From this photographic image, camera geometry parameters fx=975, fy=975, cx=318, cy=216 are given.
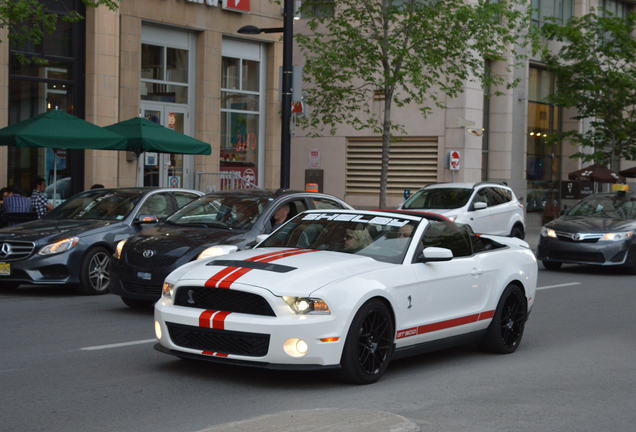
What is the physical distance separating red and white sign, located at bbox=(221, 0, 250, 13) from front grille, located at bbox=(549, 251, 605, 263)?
1208 cm

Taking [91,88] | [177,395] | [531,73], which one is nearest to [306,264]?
[177,395]

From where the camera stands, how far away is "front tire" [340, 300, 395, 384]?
742 centimetres

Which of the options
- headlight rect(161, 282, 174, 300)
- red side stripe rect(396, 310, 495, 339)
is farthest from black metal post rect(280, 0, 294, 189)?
headlight rect(161, 282, 174, 300)

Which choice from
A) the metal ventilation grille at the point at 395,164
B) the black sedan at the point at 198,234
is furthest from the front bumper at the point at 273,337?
the metal ventilation grille at the point at 395,164

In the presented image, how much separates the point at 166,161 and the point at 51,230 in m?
12.8

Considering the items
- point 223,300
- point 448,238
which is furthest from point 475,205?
point 223,300

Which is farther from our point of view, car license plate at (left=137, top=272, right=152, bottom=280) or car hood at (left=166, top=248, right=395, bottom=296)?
car license plate at (left=137, top=272, right=152, bottom=280)

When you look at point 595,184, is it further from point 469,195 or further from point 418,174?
point 469,195

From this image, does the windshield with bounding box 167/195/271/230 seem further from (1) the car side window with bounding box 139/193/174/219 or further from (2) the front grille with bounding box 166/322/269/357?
(2) the front grille with bounding box 166/322/269/357

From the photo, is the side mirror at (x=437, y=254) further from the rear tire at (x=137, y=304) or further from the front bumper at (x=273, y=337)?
the rear tire at (x=137, y=304)

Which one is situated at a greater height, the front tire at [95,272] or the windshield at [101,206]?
the windshield at [101,206]

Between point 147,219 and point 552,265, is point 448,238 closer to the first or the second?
point 147,219

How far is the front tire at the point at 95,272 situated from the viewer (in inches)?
523

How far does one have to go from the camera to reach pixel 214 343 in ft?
24.5
